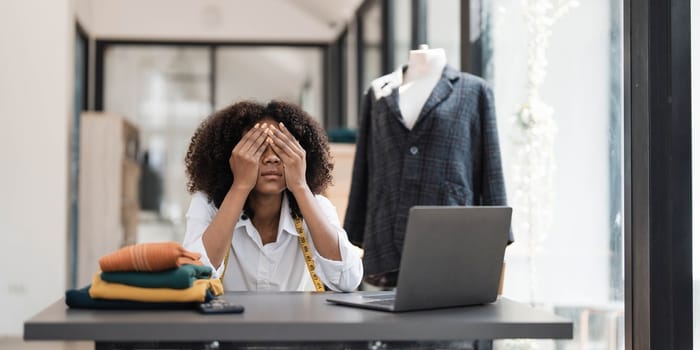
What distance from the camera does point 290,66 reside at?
8.55 m

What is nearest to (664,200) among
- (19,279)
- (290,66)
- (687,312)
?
(687,312)

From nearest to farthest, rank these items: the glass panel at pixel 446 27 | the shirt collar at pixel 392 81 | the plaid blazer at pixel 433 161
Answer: the plaid blazer at pixel 433 161
the shirt collar at pixel 392 81
the glass panel at pixel 446 27

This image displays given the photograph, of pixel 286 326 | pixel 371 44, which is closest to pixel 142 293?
pixel 286 326

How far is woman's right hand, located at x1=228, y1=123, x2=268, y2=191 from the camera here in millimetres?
2082

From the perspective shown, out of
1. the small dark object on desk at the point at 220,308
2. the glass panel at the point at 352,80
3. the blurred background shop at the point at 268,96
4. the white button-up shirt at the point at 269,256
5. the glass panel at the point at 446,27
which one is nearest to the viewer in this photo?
the small dark object on desk at the point at 220,308

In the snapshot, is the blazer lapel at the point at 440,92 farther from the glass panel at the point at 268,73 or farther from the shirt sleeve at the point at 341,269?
the glass panel at the point at 268,73

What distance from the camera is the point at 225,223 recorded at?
2.10m

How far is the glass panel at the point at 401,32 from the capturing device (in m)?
5.16

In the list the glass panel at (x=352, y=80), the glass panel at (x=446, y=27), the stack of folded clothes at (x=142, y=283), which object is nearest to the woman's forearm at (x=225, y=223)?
the stack of folded clothes at (x=142, y=283)

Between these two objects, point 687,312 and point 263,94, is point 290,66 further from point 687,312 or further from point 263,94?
point 687,312

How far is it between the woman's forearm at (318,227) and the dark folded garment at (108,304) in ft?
2.15

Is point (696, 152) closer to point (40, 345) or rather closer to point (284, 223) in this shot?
point (284, 223)

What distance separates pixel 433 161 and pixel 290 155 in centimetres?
88

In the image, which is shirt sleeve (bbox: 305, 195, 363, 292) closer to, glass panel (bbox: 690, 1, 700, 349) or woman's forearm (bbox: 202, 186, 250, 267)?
woman's forearm (bbox: 202, 186, 250, 267)
